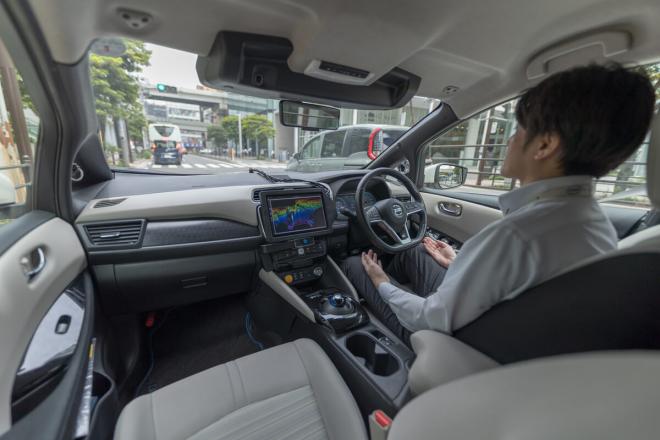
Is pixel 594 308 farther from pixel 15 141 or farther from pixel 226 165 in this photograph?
pixel 226 165

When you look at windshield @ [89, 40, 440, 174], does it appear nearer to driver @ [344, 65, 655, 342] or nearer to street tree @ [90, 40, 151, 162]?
street tree @ [90, 40, 151, 162]

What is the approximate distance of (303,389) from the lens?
1.17 m

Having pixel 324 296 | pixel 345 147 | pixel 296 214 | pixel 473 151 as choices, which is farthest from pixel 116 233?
pixel 473 151

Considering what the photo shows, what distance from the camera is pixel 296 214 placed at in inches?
73.5

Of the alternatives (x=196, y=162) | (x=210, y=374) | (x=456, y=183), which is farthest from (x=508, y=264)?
(x=196, y=162)

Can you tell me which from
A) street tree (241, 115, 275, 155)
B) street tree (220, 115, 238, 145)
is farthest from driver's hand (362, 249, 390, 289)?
street tree (220, 115, 238, 145)

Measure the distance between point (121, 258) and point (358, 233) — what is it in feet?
4.95

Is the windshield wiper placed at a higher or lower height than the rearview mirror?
lower

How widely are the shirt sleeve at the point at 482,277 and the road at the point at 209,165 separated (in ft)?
6.06

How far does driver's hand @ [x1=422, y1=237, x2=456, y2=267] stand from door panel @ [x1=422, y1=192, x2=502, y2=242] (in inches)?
18.7

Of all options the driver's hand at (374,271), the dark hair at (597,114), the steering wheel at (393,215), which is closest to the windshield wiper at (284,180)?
the steering wheel at (393,215)

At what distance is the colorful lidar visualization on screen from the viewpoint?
1.80 metres

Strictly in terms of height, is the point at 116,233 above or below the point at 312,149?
below

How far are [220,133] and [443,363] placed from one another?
2.77 m
